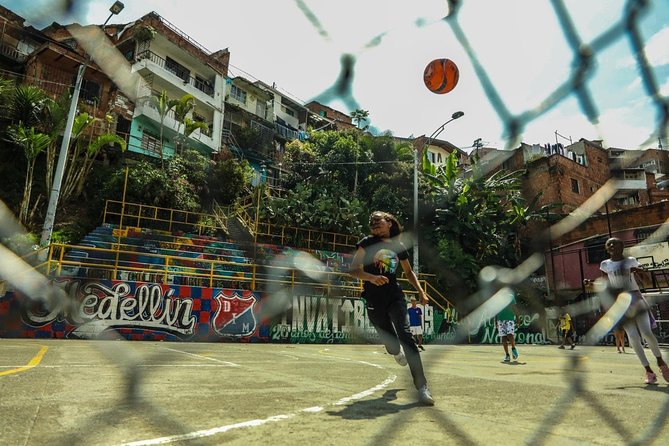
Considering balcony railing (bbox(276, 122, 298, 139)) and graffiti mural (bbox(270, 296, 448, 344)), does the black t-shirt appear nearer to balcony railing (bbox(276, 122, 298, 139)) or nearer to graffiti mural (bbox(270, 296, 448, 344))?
graffiti mural (bbox(270, 296, 448, 344))

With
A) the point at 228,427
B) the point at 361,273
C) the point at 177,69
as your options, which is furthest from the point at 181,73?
the point at 228,427

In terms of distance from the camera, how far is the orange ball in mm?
1928

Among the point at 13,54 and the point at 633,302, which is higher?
the point at 13,54

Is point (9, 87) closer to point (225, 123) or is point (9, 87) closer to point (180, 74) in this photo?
point (180, 74)

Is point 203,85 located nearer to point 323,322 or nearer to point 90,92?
point 90,92

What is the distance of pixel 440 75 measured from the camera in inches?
77.4

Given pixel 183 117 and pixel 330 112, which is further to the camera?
pixel 183 117

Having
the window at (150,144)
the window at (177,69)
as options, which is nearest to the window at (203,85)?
the window at (177,69)

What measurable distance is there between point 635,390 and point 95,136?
22.4 metres

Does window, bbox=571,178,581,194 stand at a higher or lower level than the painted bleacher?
higher

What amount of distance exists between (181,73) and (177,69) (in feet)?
0.99

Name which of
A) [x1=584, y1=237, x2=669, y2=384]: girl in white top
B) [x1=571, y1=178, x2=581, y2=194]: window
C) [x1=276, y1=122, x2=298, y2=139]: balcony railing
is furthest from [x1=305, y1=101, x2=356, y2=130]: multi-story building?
[x1=276, y1=122, x2=298, y2=139]: balcony railing

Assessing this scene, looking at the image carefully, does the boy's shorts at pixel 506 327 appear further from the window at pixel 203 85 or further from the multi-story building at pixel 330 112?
the window at pixel 203 85

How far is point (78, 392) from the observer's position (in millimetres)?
2533
